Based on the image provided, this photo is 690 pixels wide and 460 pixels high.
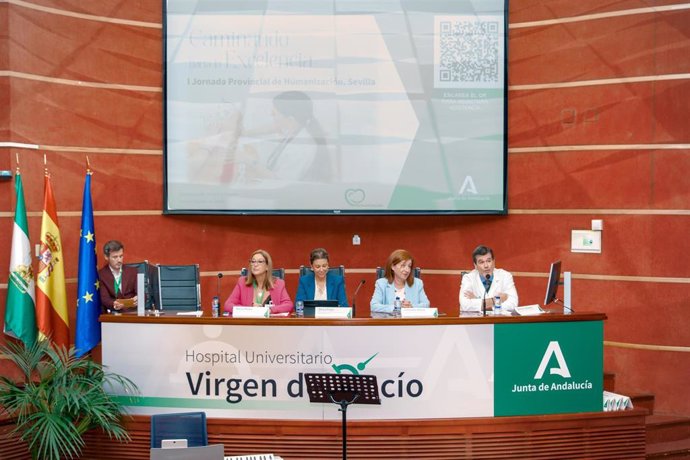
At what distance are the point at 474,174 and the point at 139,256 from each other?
3082mm

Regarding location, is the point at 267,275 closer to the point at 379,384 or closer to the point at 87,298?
the point at 379,384

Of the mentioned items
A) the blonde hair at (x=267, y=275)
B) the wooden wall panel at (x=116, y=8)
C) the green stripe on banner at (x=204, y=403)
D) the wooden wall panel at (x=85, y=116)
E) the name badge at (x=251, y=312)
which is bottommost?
the green stripe on banner at (x=204, y=403)

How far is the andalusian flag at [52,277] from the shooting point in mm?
6516

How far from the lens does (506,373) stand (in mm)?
5547

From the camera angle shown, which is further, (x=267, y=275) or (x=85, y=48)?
(x=85, y=48)

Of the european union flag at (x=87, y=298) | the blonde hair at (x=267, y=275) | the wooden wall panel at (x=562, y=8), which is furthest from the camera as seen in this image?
Result: the wooden wall panel at (x=562, y=8)

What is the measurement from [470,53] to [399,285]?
2609 mm

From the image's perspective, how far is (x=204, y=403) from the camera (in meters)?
5.57

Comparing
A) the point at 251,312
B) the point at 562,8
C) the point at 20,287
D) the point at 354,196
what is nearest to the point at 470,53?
the point at 562,8

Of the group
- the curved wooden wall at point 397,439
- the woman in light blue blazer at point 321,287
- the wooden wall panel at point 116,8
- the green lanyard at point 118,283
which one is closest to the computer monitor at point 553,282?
the curved wooden wall at point 397,439

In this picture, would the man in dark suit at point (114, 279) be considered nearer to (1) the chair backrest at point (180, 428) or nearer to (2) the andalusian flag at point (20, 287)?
(2) the andalusian flag at point (20, 287)

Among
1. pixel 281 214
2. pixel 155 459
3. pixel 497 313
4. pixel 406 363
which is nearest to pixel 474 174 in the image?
pixel 281 214

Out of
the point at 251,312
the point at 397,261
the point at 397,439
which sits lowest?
the point at 397,439

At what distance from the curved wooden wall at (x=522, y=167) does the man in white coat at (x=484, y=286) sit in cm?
154
